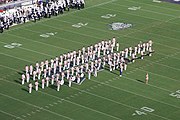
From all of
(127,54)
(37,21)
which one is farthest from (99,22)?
(127,54)

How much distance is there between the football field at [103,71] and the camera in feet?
96.2

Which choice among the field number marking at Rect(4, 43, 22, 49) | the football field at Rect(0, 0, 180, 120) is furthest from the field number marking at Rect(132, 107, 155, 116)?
the field number marking at Rect(4, 43, 22, 49)

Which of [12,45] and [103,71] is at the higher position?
[12,45]

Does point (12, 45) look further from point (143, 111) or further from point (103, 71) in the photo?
point (143, 111)

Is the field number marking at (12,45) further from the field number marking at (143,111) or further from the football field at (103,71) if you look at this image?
the field number marking at (143,111)

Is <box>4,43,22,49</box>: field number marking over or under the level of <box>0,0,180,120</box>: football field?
over

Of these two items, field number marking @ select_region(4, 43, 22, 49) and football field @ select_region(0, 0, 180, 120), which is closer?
football field @ select_region(0, 0, 180, 120)

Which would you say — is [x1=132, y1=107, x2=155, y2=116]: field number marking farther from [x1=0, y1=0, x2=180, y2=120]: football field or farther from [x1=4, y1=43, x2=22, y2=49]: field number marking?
[x1=4, y1=43, x2=22, y2=49]: field number marking

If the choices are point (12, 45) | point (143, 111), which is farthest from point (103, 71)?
point (12, 45)

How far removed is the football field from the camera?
2933 cm

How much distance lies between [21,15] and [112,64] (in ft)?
33.5

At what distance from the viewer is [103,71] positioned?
114 ft

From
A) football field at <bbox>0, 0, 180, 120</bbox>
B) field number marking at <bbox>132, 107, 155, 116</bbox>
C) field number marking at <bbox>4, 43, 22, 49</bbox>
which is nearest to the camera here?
field number marking at <bbox>132, 107, 155, 116</bbox>

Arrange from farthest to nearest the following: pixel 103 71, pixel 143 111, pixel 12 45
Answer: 1. pixel 12 45
2. pixel 103 71
3. pixel 143 111
